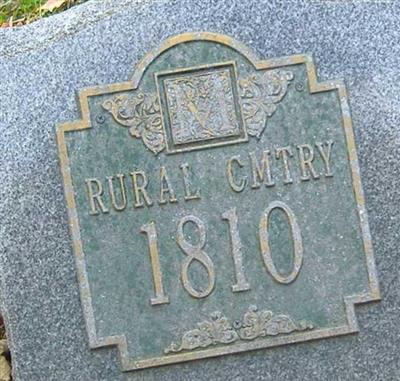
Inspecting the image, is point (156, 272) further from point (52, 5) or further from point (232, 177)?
point (52, 5)

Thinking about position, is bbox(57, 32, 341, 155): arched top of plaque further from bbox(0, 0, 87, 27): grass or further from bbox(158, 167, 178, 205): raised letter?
bbox(0, 0, 87, 27): grass

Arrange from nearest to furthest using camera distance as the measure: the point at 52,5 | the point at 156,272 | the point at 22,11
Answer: the point at 156,272, the point at 52,5, the point at 22,11

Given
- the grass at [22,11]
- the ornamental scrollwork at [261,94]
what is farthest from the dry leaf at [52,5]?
the ornamental scrollwork at [261,94]

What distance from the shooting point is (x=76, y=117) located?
10.7ft

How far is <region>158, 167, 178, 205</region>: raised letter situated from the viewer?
325 centimetres

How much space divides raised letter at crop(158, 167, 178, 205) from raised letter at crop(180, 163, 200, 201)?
0.11 feet

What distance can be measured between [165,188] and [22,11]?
153 centimetres

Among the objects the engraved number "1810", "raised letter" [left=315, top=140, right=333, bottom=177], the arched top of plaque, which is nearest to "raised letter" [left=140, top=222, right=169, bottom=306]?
the engraved number "1810"

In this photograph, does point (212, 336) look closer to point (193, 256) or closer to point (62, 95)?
point (193, 256)

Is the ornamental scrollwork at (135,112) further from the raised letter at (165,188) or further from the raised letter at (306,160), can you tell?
the raised letter at (306,160)

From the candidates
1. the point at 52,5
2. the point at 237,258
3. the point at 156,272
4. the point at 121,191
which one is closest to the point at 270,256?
the point at 237,258

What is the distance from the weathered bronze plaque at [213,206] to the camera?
3.24 m

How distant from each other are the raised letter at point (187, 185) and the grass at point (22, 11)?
4.35 ft

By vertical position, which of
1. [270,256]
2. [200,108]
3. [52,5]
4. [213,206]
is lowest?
[270,256]
